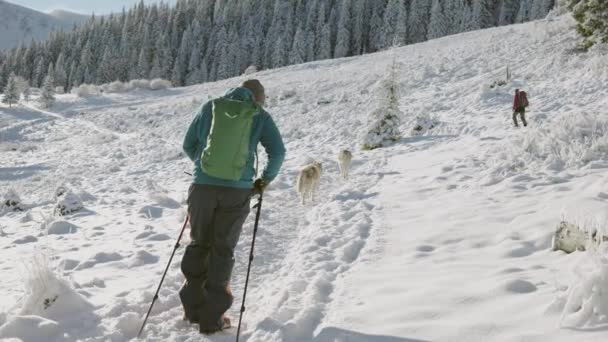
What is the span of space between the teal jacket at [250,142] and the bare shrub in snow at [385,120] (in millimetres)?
12001

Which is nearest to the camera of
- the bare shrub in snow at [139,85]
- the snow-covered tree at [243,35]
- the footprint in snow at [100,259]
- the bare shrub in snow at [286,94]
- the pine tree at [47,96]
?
the footprint in snow at [100,259]

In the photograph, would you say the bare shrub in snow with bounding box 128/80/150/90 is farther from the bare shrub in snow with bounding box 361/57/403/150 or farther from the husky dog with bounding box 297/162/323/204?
the husky dog with bounding box 297/162/323/204

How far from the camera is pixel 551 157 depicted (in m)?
8.18

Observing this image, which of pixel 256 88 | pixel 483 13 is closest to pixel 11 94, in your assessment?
pixel 256 88

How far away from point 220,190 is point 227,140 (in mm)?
421

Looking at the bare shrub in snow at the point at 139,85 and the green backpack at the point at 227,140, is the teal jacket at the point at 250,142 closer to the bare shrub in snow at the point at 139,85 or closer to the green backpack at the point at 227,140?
the green backpack at the point at 227,140

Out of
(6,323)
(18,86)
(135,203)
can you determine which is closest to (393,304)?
Result: (6,323)

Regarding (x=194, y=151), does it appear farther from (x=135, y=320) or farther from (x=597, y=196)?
(x=597, y=196)

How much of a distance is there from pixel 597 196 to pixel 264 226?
4.81m

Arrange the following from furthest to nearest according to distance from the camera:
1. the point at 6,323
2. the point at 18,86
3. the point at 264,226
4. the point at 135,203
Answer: the point at 18,86 → the point at 135,203 → the point at 264,226 → the point at 6,323

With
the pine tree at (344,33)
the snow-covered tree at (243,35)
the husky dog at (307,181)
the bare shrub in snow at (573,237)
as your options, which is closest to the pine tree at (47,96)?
the snow-covered tree at (243,35)

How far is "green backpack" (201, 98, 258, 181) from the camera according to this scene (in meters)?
3.58

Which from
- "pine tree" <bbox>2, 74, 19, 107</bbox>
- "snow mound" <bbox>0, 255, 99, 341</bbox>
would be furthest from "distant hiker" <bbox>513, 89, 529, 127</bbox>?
"pine tree" <bbox>2, 74, 19, 107</bbox>

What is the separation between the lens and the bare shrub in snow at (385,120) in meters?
15.7
